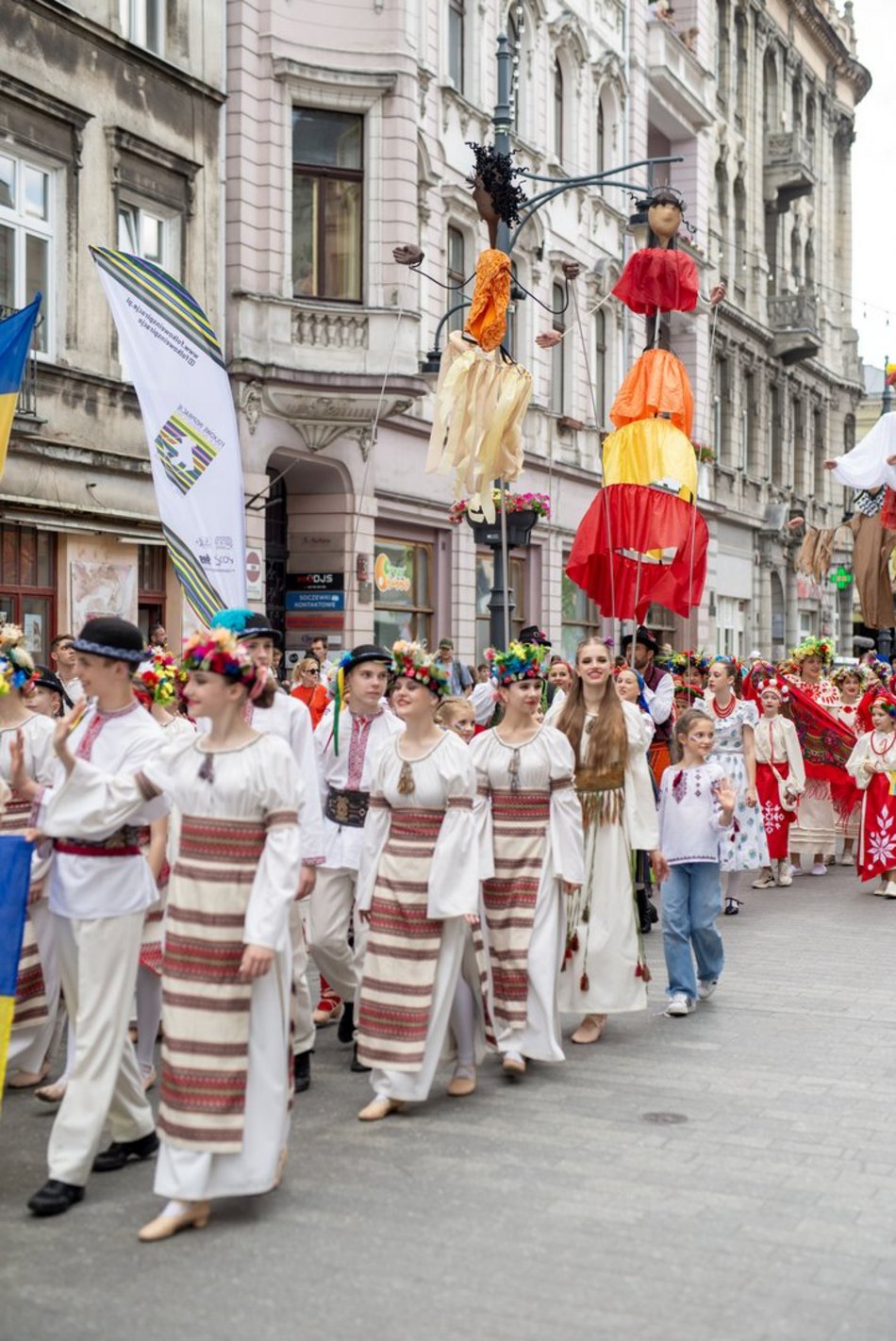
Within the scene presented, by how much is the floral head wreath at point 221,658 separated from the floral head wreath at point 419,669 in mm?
1470

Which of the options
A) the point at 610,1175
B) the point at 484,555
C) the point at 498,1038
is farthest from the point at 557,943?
the point at 484,555

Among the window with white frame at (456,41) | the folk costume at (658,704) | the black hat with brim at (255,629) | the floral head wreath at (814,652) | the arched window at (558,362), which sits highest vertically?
the window with white frame at (456,41)

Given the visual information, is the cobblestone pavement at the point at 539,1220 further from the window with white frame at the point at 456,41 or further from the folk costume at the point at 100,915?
the window with white frame at the point at 456,41

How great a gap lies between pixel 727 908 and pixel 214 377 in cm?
623

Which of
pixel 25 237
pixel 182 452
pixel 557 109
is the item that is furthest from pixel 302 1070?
pixel 557 109

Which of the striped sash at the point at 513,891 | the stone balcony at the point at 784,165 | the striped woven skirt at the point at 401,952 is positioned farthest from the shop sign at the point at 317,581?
the stone balcony at the point at 784,165

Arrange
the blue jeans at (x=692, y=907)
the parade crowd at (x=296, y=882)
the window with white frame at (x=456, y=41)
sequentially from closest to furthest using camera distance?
the parade crowd at (x=296, y=882) < the blue jeans at (x=692, y=907) < the window with white frame at (x=456, y=41)

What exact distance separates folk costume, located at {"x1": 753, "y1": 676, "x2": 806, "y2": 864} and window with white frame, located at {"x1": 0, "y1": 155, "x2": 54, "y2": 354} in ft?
27.2

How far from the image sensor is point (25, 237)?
682 inches

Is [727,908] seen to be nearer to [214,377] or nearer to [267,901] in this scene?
[214,377]

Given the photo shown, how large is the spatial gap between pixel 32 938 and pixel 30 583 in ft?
33.3

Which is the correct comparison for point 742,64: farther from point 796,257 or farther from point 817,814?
point 817,814

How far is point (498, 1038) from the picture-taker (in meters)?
7.77

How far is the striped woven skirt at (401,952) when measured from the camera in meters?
7.00
